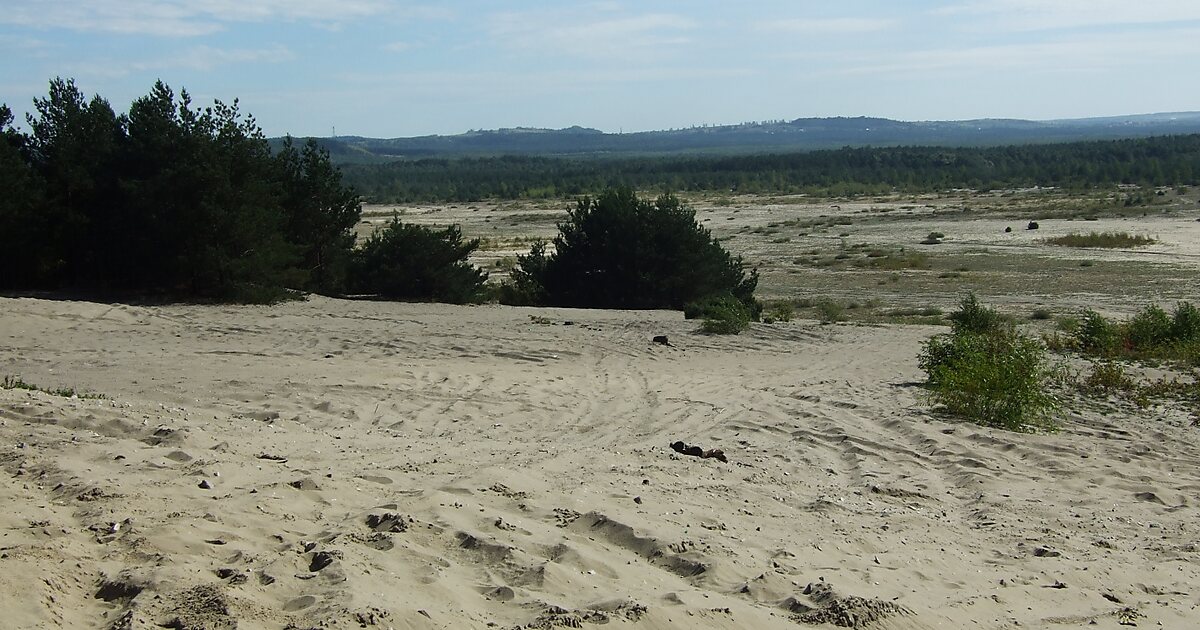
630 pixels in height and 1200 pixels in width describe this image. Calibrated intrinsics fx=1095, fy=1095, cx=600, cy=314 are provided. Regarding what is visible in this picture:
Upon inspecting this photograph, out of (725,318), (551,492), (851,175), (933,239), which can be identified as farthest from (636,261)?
(851,175)

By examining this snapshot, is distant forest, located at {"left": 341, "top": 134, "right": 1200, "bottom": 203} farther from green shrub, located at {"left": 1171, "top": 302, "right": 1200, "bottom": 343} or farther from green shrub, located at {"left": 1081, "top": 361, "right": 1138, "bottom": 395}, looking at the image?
green shrub, located at {"left": 1081, "top": 361, "right": 1138, "bottom": 395}

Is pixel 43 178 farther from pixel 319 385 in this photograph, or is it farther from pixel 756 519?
pixel 756 519

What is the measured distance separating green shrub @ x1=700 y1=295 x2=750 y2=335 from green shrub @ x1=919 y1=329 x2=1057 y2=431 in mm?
5191

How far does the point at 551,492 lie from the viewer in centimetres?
635

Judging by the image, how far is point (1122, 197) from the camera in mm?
71188

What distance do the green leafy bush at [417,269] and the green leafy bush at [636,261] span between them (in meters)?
2.13

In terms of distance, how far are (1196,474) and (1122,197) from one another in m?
70.2

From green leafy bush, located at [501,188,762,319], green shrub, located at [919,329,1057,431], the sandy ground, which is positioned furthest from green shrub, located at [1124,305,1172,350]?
green leafy bush, located at [501,188,762,319]

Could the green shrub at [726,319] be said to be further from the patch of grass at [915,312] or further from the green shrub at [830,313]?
the patch of grass at [915,312]

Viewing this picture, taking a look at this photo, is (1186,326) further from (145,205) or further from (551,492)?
(145,205)

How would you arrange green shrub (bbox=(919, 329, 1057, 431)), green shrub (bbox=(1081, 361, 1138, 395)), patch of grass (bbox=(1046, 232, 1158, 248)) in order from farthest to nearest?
patch of grass (bbox=(1046, 232, 1158, 248)), green shrub (bbox=(1081, 361, 1138, 395)), green shrub (bbox=(919, 329, 1057, 431))

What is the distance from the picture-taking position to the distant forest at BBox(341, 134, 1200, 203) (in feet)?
320

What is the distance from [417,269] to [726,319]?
8993 mm

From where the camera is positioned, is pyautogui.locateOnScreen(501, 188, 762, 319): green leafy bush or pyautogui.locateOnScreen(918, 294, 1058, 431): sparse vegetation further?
pyautogui.locateOnScreen(501, 188, 762, 319): green leafy bush
